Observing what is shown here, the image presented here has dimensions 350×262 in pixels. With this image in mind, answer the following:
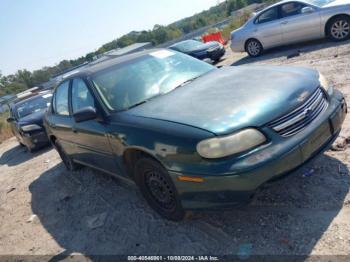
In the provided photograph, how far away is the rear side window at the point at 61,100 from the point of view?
5.39 m

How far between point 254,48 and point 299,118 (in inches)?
374

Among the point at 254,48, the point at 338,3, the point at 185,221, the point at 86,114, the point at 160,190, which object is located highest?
the point at 86,114

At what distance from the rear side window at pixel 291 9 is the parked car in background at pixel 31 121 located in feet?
24.3

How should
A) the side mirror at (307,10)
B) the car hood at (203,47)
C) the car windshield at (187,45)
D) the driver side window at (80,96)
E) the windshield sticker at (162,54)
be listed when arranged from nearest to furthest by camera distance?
1. the driver side window at (80,96)
2. the windshield sticker at (162,54)
3. the side mirror at (307,10)
4. the car hood at (203,47)
5. the car windshield at (187,45)

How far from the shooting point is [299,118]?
10.6ft

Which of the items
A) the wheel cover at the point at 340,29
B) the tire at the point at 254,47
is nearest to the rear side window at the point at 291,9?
the wheel cover at the point at 340,29

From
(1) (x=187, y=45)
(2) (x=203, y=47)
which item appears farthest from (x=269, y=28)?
(1) (x=187, y=45)

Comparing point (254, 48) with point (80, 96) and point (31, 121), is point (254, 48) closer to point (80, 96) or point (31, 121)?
point (31, 121)

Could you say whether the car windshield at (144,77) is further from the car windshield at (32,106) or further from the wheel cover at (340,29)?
the car windshield at (32,106)

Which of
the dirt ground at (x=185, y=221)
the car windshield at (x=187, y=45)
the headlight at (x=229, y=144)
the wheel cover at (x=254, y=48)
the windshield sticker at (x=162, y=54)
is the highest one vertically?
the windshield sticker at (x=162, y=54)

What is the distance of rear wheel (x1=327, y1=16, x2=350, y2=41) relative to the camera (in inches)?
379

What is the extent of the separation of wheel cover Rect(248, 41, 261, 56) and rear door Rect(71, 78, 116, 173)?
333 inches

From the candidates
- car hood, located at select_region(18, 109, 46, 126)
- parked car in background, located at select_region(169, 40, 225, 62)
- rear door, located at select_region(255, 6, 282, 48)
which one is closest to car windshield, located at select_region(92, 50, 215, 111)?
car hood, located at select_region(18, 109, 46, 126)

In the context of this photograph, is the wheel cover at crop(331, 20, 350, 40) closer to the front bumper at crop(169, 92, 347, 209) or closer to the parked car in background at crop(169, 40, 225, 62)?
the parked car in background at crop(169, 40, 225, 62)
